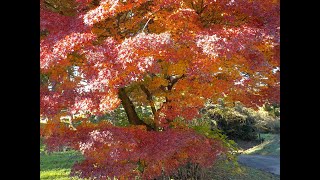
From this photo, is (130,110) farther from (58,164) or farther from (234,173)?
(58,164)

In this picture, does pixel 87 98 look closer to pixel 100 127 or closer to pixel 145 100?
pixel 100 127

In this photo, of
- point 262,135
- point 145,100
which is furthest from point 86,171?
point 262,135

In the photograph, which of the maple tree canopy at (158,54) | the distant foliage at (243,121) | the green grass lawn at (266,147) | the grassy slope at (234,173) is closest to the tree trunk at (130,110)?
the maple tree canopy at (158,54)

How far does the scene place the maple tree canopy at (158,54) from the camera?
247 centimetres

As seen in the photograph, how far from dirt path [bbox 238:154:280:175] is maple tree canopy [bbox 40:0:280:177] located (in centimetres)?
258

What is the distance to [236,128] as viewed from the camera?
5773 millimetres

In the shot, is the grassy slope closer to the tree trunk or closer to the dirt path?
the dirt path

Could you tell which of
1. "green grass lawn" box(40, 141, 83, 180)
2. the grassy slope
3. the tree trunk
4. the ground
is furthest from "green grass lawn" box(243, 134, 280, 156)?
the tree trunk

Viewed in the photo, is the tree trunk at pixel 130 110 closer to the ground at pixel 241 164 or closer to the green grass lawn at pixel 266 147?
the ground at pixel 241 164

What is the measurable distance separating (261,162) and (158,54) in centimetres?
402

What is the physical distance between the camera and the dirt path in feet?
18.8

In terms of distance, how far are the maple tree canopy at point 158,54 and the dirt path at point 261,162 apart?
2.58m
